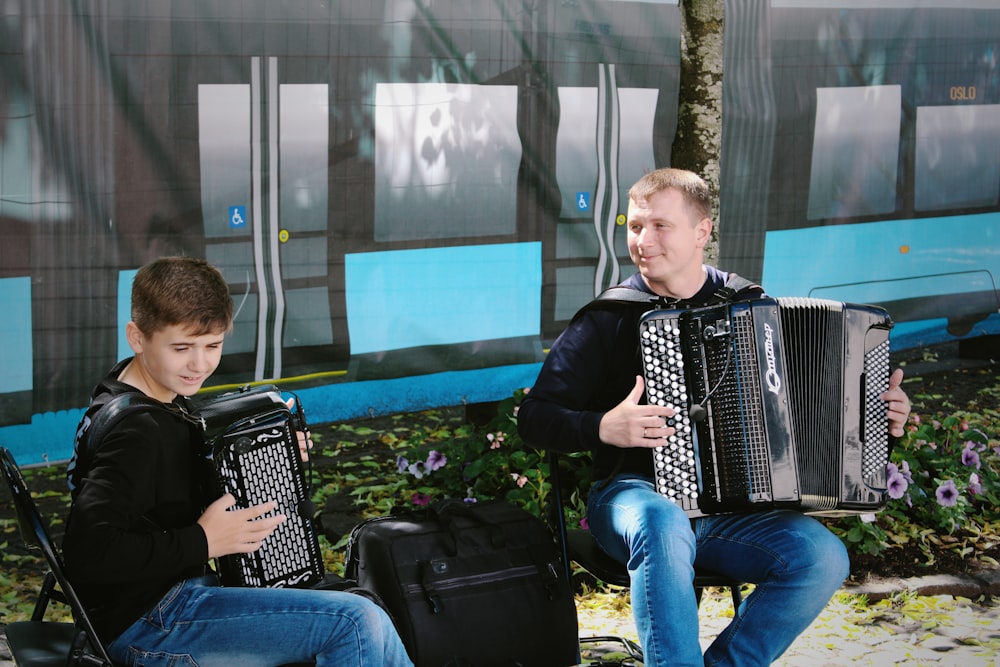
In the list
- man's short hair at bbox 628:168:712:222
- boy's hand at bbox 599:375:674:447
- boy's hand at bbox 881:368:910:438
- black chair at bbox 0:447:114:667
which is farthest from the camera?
man's short hair at bbox 628:168:712:222

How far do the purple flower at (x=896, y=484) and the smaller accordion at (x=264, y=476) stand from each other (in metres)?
2.51

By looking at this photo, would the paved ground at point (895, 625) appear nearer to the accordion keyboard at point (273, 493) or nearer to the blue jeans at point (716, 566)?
the blue jeans at point (716, 566)

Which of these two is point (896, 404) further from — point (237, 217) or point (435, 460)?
point (237, 217)

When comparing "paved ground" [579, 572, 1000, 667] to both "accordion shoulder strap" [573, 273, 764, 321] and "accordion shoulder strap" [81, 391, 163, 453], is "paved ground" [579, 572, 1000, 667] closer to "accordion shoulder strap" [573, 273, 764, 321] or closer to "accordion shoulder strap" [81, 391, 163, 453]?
"accordion shoulder strap" [573, 273, 764, 321]

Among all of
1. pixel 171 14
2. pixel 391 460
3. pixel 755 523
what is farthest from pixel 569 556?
pixel 171 14

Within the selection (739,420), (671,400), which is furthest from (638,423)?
(739,420)

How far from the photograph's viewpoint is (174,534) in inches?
92.2

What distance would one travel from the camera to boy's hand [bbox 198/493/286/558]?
7.75 feet

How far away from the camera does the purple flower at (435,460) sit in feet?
14.7

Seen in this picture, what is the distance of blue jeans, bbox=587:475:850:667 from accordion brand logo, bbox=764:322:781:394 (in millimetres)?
368

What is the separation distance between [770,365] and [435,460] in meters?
1.85

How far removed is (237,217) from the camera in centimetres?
460

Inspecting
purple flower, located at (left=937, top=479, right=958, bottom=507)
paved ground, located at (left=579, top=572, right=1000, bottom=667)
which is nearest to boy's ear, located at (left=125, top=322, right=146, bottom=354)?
paved ground, located at (left=579, top=572, right=1000, bottom=667)

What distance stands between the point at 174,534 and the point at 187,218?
2389mm
